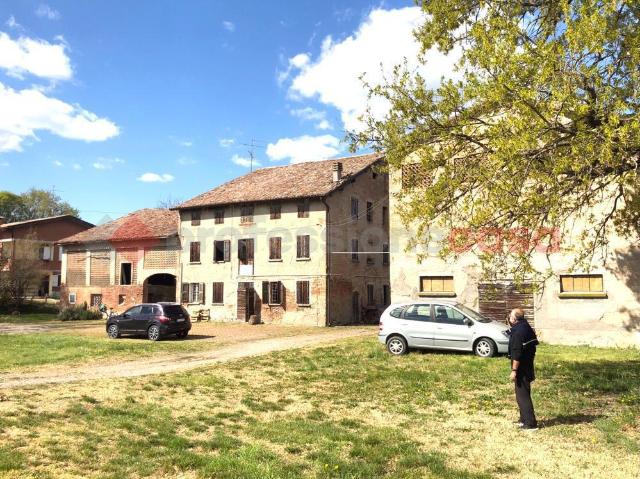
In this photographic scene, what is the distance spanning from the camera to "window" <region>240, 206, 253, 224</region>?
33906 millimetres

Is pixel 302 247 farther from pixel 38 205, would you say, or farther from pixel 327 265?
pixel 38 205

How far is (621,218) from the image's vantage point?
12.8 meters

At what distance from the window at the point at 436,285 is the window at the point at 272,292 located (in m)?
12.9

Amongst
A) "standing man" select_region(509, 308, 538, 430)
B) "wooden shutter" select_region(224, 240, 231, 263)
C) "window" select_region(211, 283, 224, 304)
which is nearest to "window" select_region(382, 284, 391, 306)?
"wooden shutter" select_region(224, 240, 231, 263)

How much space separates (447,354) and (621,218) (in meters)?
6.19

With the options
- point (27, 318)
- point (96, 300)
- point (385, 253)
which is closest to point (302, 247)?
point (385, 253)

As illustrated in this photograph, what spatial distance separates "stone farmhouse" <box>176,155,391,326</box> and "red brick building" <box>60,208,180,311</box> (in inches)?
88.8

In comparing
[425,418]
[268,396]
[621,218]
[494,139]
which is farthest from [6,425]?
[621,218]

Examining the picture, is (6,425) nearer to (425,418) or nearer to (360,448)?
(360,448)

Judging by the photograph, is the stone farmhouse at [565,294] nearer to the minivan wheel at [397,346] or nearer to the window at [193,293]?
the minivan wheel at [397,346]

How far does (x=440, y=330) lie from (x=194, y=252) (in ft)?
76.9

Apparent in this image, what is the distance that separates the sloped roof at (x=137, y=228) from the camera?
37.9 metres

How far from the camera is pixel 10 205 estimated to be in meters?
71.1

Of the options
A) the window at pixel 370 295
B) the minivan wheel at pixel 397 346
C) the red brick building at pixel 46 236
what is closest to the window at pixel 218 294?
the window at pixel 370 295
